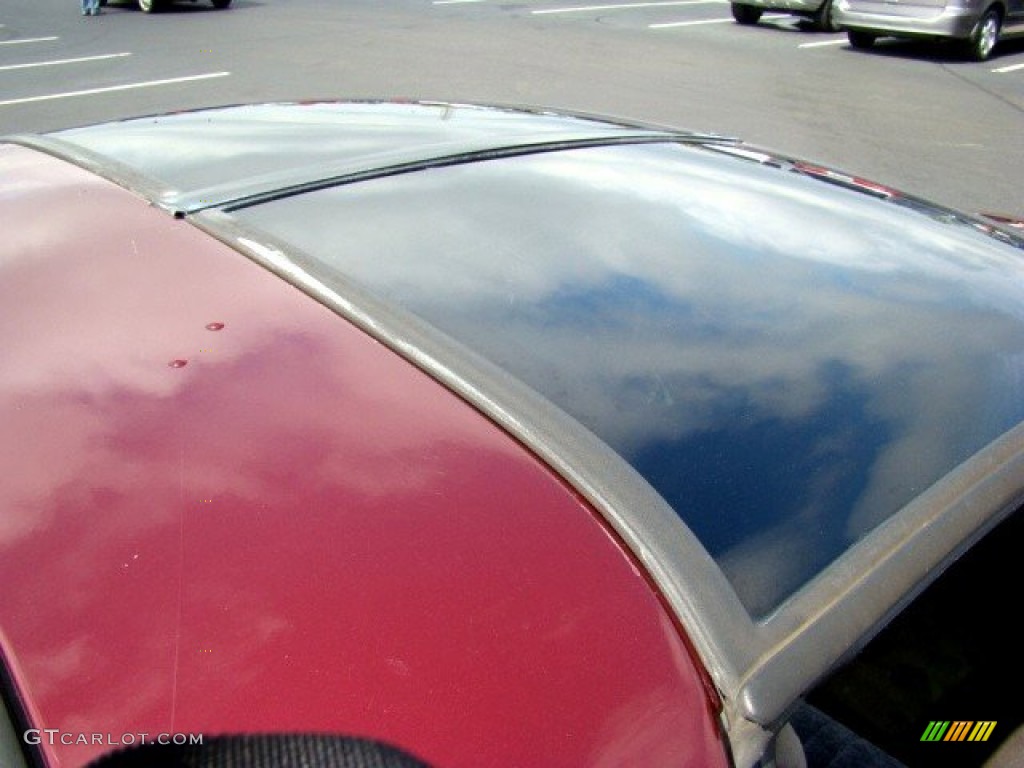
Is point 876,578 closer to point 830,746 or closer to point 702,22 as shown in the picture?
point 830,746

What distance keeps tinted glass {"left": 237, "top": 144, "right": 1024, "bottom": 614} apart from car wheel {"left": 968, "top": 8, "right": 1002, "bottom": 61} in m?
12.3

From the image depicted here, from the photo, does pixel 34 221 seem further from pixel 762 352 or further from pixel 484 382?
pixel 762 352

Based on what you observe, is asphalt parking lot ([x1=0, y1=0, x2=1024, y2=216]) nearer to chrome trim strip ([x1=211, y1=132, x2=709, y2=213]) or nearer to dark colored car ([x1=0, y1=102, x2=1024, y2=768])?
chrome trim strip ([x1=211, y1=132, x2=709, y2=213])

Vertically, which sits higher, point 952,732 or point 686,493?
point 686,493

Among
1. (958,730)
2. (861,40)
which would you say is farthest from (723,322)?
(861,40)

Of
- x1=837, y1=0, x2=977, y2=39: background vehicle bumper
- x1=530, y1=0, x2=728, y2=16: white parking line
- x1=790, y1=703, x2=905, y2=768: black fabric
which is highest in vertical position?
x1=790, y1=703, x2=905, y2=768: black fabric

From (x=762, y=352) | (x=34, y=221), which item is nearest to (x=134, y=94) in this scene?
(x=34, y=221)

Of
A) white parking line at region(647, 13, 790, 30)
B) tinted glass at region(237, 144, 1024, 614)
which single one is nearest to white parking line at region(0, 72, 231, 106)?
white parking line at region(647, 13, 790, 30)

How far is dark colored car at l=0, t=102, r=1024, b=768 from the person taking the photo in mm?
921

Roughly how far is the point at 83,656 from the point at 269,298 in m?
0.59

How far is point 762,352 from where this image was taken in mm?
1461

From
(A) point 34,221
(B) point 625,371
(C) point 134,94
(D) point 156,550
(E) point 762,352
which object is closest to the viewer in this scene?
(D) point 156,550

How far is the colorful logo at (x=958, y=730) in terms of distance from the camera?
1.73 metres

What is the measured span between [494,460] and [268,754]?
0.40 metres
